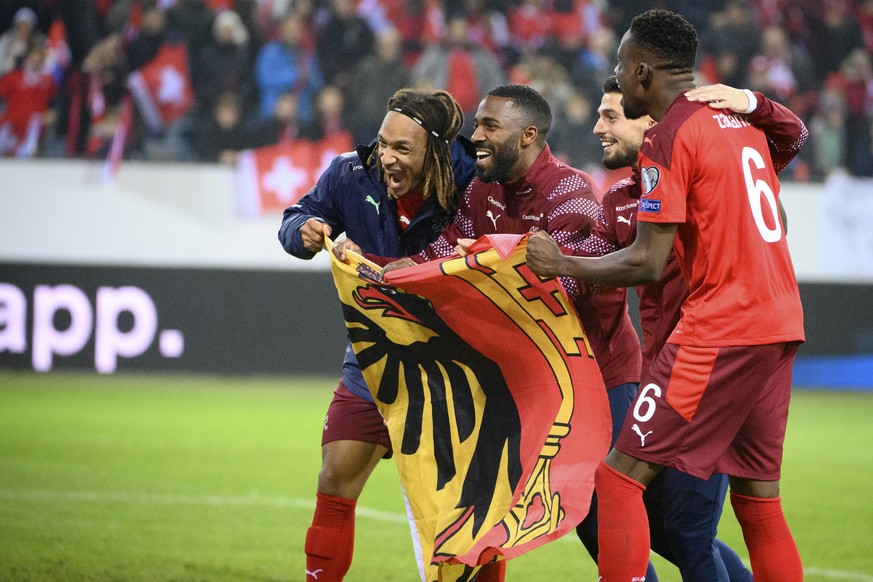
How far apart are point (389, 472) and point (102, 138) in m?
5.93

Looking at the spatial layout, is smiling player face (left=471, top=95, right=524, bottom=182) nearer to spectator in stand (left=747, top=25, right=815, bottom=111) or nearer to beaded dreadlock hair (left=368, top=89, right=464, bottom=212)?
beaded dreadlock hair (left=368, top=89, right=464, bottom=212)

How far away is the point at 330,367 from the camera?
1157 centimetres

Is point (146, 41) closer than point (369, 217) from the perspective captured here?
No

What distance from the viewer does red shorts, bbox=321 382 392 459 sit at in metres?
4.23

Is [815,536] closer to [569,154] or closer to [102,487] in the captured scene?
[102,487]

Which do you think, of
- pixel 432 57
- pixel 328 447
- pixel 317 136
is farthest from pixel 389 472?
pixel 432 57

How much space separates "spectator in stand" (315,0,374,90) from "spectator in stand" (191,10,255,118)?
3.06ft

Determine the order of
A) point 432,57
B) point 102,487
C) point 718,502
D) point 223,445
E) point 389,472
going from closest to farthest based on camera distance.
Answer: point 718,502 → point 102,487 → point 389,472 → point 223,445 → point 432,57

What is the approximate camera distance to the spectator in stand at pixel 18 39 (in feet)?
39.7

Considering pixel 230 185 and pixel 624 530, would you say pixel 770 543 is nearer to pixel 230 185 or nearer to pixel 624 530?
pixel 624 530

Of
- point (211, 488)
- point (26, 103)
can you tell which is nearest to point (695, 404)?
point (211, 488)

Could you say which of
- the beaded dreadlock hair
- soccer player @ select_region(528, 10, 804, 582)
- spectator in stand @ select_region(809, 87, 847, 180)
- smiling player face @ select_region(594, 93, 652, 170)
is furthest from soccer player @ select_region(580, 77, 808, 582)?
spectator in stand @ select_region(809, 87, 847, 180)

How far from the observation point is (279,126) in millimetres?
12172

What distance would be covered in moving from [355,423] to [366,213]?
2.78 ft
